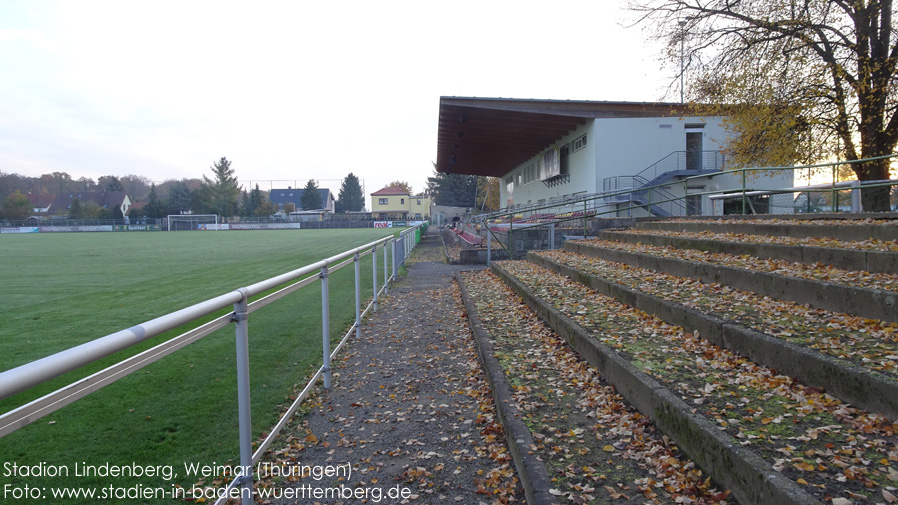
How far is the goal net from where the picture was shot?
73.2 meters

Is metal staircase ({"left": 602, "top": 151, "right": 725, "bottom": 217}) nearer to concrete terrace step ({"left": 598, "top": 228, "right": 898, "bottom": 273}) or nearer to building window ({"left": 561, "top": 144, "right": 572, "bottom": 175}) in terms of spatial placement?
building window ({"left": 561, "top": 144, "right": 572, "bottom": 175})

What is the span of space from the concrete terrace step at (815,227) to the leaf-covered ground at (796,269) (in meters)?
0.93

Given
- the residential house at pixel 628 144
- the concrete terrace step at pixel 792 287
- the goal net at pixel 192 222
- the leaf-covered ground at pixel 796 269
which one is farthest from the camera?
the goal net at pixel 192 222

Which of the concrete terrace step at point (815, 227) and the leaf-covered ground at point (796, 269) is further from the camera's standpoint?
the concrete terrace step at point (815, 227)

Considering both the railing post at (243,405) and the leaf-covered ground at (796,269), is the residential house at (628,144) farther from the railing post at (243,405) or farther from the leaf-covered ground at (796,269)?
the railing post at (243,405)

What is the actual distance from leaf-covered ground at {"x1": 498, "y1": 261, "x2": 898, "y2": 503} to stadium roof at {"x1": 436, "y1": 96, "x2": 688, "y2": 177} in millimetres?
17151

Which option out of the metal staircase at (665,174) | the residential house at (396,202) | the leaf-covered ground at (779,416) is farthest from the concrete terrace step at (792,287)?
the residential house at (396,202)

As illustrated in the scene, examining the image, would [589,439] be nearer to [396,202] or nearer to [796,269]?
Answer: [796,269]

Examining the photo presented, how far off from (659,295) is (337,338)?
4131mm

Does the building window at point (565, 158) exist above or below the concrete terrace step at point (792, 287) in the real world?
above

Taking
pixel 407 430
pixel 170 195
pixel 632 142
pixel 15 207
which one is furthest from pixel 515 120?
pixel 15 207

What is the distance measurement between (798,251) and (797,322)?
2255 millimetres

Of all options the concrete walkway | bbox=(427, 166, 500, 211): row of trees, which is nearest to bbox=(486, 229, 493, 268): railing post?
the concrete walkway

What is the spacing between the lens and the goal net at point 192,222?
240 feet
